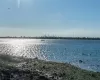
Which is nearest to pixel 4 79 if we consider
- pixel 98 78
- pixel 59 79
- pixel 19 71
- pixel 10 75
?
pixel 10 75

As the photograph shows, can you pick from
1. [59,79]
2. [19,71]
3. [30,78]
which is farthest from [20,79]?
[59,79]

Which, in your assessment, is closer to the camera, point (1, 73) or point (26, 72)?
point (1, 73)

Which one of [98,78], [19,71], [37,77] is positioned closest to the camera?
[37,77]

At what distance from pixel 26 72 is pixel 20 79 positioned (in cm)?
298

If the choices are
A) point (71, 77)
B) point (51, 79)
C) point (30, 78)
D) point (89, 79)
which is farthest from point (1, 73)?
point (89, 79)

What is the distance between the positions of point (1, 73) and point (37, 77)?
3577 mm

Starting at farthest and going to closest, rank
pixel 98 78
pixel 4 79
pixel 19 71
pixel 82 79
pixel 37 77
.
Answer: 1. pixel 98 78
2. pixel 82 79
3. pixel 19 71
4. pixel 37 77
5. pixel 4 79

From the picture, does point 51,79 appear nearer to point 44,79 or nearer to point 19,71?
point 44,79

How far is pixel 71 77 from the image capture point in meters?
26.4

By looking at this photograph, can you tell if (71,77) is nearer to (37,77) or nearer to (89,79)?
(89,79)

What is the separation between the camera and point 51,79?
76.2ft

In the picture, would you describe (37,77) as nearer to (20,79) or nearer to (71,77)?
(20,79)

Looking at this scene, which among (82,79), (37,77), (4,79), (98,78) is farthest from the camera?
(98,78)

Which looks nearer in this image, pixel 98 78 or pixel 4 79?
pixel 4 79
